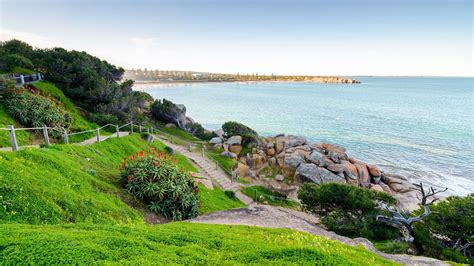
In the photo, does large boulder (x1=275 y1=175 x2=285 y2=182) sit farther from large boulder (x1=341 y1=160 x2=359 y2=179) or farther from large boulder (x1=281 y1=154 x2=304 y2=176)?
large boulder (x1=341 y1=160 x2=359 y2=179)

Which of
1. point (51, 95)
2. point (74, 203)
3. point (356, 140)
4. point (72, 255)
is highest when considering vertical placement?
point (51, 95)

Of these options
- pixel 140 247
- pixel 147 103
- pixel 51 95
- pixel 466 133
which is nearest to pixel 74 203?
pixel 140 247

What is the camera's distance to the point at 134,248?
15.4ft

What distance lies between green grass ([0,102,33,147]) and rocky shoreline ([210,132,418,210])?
16.4 metres

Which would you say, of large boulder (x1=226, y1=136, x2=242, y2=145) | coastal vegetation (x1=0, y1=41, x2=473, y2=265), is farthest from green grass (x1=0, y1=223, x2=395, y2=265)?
large boulder (x1=226, y1=136, x2=242, y2=145)

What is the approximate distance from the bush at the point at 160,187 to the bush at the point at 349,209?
29.3ft

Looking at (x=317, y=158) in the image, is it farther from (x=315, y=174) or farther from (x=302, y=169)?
(x=302, y=169)

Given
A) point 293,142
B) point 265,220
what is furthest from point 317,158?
point 265,220

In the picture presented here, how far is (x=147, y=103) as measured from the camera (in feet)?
147

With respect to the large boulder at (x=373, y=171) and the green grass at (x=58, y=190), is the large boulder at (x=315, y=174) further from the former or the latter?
the green grass at (x=58, y=190)

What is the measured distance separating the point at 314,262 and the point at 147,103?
4445 cm

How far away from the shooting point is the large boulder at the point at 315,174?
81.8ft

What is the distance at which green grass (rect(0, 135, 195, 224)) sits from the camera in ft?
19.8

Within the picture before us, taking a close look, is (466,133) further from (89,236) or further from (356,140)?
(89,236)
